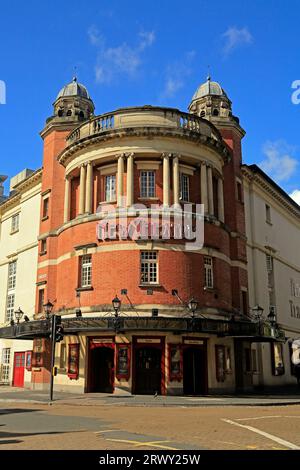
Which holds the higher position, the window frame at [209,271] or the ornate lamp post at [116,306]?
the window frame at [209,271]

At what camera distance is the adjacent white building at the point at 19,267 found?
36000mm

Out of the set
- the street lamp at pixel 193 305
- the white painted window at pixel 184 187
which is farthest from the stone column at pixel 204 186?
the street lamp at pixel 193 305

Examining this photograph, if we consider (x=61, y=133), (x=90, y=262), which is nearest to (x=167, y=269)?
(x=90, y=262)

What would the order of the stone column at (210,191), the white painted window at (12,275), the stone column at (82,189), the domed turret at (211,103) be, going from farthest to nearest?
the white painted window at (12,275) < the domed turret at (211,103) < the stone column at (210,191) < the stone column at (82,189)

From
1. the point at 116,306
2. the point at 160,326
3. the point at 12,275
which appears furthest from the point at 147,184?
the point at 12,275

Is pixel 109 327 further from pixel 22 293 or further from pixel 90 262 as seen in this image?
pixel 22 293

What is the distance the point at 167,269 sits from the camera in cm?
2738

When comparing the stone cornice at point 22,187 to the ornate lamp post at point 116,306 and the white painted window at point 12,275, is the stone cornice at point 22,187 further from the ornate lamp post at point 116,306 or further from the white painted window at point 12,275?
the ornate lamp post at point 116,306

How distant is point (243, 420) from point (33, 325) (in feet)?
52.8

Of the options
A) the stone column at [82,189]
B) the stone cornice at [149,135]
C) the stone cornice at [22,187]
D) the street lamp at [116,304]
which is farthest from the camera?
the stone cornice at [22,187]

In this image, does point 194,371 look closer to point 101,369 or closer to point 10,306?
point 101,369

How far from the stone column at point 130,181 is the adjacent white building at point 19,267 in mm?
10695

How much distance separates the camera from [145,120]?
29.4 metres
